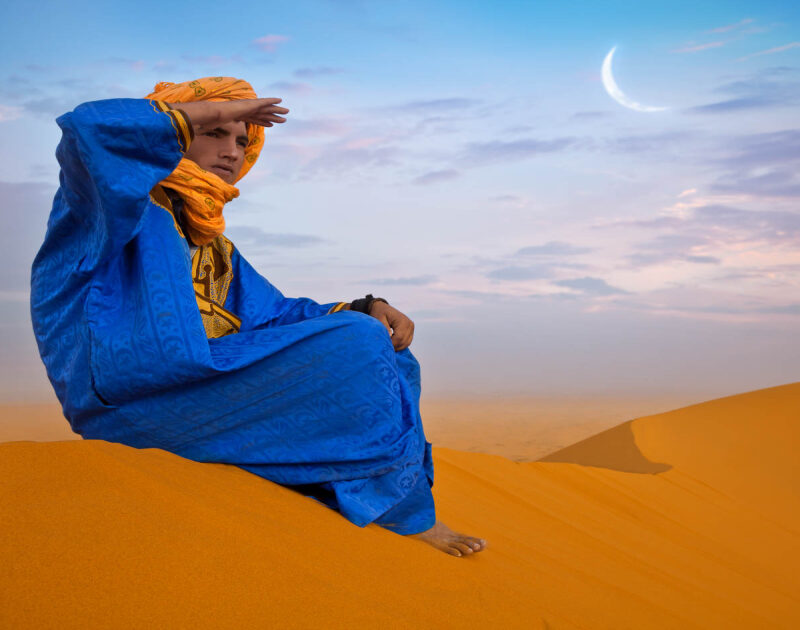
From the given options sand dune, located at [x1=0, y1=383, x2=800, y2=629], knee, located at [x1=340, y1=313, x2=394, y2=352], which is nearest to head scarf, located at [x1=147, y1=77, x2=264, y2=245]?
knee, located at [x1=340, y1=313, x2=394, y2=352]

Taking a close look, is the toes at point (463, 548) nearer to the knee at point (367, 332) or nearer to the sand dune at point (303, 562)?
the sand dune at point (303, 562)

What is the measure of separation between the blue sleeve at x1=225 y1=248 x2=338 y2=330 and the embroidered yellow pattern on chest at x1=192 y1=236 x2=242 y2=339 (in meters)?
0.05

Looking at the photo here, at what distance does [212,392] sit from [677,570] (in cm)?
268

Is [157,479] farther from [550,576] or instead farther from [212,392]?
[550,576]

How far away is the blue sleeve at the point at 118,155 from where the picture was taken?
212cm

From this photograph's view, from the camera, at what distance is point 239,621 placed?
59.4 inches

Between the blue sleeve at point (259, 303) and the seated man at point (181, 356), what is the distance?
2.44ft

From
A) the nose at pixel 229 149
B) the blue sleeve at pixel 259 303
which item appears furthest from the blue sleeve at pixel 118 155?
the blue sleeve at pixel 259 303

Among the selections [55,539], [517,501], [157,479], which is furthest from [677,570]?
[55,539]

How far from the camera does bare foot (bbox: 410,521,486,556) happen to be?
2598 millimetres

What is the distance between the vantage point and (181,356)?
7.43 feet

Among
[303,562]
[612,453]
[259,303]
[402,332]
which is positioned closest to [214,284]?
[259,303]

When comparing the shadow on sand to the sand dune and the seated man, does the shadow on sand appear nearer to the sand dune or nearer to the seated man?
the sand dune

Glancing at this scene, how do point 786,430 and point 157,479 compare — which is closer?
point 157,479
